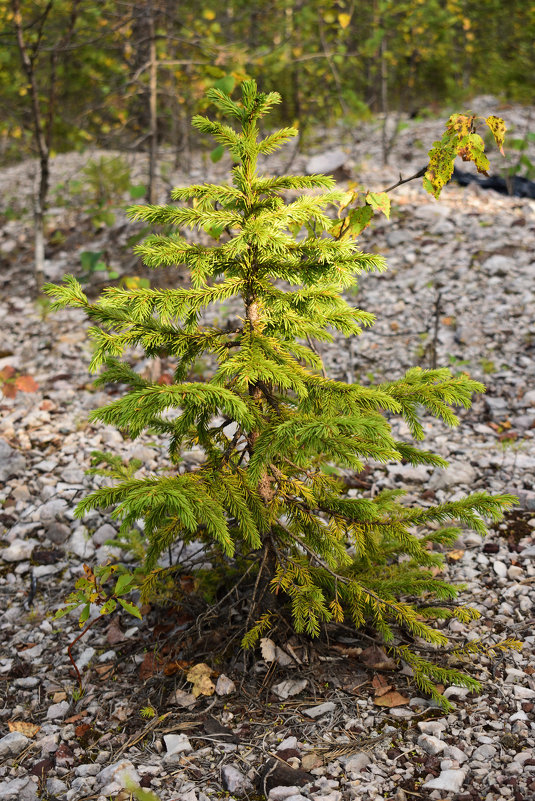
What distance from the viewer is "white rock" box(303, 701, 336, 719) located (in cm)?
275

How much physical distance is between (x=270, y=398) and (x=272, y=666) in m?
1.36


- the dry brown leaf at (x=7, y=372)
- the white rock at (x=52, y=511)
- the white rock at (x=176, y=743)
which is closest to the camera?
the white rock at (x=176, y=743)

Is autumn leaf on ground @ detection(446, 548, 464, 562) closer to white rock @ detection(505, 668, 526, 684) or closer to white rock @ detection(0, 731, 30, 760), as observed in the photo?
white rock @ detection(505, 668, 526, 684)

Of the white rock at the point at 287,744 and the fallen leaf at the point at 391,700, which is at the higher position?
the fallen leaf at the point at 391,700

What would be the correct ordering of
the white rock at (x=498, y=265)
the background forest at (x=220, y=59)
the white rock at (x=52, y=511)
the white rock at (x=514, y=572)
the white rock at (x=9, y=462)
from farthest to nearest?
the background forest at (x=220, y=59)
the white rock at (x=498, y=265)
the white rock at (x=9, y=462)
the white rock at (x=52, y=511)
the white rock at (x=514, y=572)

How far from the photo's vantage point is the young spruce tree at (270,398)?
7.57 ft

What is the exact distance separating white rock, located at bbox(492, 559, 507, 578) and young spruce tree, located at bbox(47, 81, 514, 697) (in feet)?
2.31

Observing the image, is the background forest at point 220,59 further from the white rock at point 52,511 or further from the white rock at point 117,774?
the white rock at point 117,774

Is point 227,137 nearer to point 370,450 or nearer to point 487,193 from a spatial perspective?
point 370,450

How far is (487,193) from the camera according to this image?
8.91 metres

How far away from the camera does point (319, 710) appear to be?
276 cm

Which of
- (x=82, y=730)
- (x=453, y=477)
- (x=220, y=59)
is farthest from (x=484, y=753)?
(x=220, y=59)

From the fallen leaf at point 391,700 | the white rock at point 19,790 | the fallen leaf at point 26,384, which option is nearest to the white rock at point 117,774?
the white rock at point 19,790

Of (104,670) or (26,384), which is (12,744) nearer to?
(104,670)
